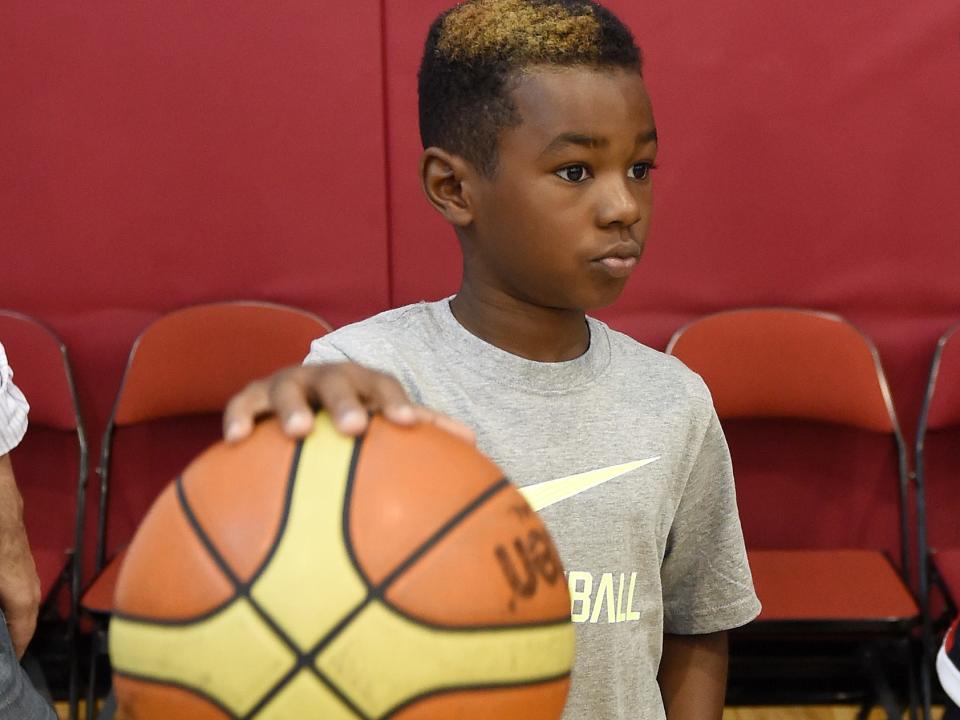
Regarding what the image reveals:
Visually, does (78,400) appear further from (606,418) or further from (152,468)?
(606,418)

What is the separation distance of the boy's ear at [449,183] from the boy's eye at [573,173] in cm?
12

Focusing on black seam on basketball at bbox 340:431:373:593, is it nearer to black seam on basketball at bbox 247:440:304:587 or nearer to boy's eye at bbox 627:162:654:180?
black seam on basketball at bbox 247:440:304:587

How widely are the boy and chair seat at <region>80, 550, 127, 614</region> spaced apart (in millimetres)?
1218

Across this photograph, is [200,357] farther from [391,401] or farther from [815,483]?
[391,401]

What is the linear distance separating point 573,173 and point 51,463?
7.12 ft

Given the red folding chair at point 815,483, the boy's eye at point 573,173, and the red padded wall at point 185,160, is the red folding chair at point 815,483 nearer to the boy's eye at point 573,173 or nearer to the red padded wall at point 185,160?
the red padded wall at point 185,160

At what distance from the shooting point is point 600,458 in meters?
1.13

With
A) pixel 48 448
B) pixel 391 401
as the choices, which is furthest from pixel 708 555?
pixel 48 448

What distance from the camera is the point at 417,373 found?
1.15 m

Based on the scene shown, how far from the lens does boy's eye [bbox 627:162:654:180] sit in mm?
1097

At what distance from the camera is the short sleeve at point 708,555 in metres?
1.22

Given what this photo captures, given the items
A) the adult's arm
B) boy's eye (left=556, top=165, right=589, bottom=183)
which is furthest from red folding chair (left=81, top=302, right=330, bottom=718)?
boy's eye (left=556, top=165, right=589, bottom=183)

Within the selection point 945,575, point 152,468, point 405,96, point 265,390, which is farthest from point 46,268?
point 945,575

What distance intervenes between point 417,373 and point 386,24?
1.63 metres
